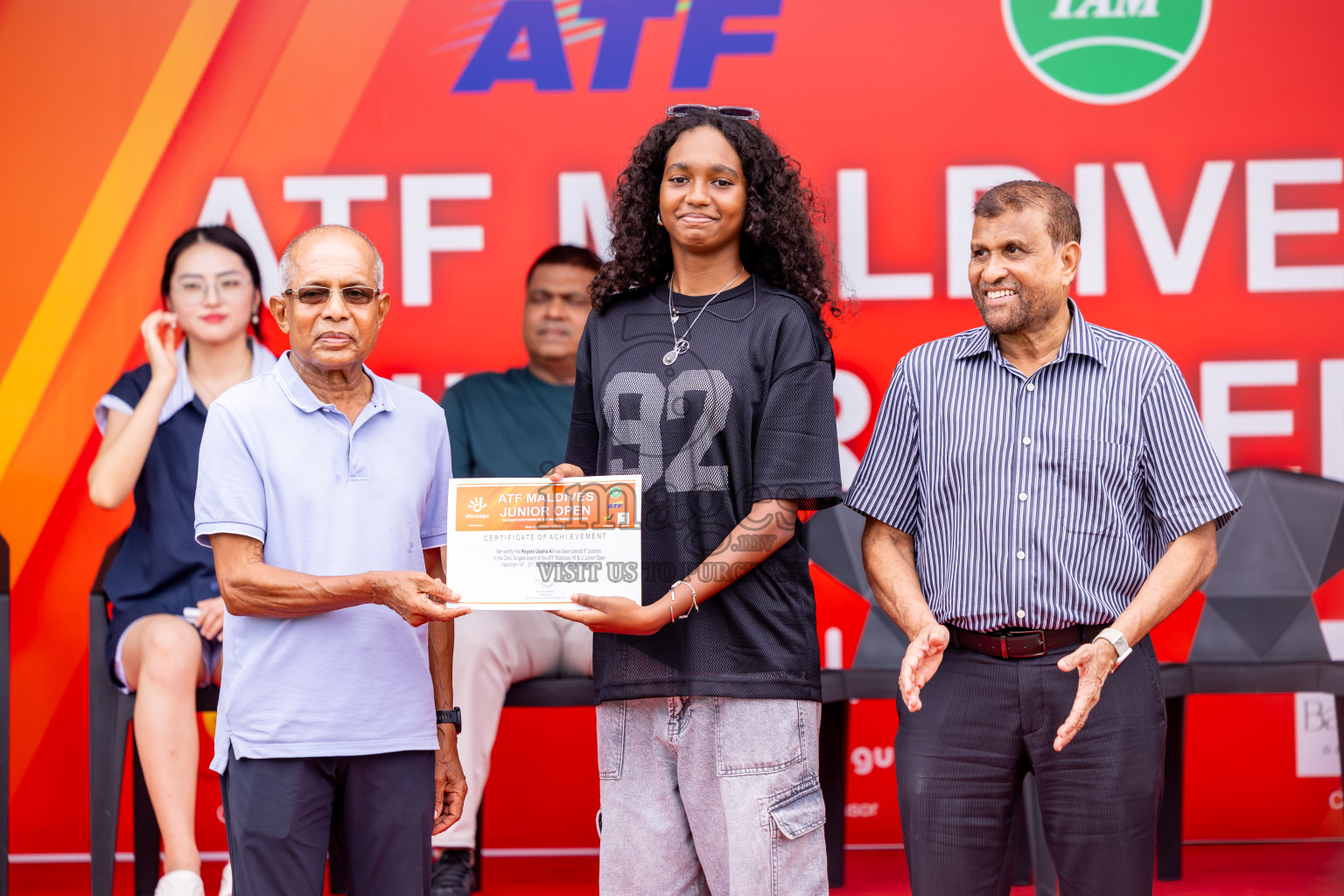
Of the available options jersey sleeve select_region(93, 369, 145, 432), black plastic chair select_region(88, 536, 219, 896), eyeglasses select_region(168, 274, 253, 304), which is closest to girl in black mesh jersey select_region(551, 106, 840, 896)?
black plastic chair select_region(88, 536, 219, 896)

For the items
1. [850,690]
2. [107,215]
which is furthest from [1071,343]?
[107,215]

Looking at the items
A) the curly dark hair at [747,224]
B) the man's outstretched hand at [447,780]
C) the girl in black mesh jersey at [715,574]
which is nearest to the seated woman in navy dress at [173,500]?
the man's outstretched hand at [447,780]

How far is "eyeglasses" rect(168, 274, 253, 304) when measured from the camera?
160 inches

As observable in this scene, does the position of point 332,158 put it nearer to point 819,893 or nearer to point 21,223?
point 21,223

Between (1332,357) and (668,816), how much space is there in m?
3.15

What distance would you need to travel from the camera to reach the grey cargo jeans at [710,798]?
223cm

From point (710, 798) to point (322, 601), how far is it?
2.60 ft

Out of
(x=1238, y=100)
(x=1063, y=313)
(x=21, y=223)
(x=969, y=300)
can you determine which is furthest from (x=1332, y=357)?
(x=21, y=223)

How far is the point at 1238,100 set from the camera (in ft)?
13.9

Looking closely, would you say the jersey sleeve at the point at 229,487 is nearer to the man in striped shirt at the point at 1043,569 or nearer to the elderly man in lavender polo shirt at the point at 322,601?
the elderly man in lavender polo shirt at the point at 322,601

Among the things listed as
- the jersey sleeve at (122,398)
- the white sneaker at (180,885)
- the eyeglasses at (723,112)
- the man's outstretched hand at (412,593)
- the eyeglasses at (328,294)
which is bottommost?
the white sneaker at (180,885)

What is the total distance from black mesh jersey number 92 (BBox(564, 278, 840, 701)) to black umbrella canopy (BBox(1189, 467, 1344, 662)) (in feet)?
7.50

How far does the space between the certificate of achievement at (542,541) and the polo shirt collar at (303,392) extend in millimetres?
204

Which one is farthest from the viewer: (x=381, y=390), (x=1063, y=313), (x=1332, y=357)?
(x=1332, y=357)
